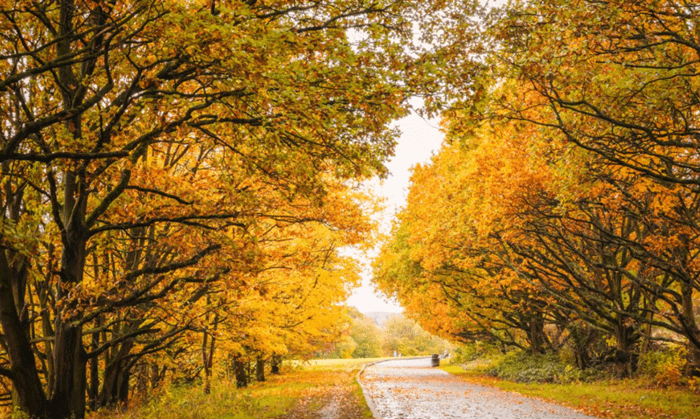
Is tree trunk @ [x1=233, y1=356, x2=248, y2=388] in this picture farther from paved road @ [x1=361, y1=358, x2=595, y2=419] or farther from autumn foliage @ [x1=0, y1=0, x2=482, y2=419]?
autumn foliage @ [x1=0, y1=0, x2=482, y2=419]

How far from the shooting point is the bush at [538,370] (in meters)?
20.0

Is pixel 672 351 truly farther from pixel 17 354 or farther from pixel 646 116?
pixel 17 354

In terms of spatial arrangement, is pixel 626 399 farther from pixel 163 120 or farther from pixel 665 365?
pixel 163 120

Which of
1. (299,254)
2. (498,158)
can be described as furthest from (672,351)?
(299,254)

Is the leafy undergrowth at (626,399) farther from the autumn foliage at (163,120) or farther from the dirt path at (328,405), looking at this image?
the autumn foliage at (163,120)

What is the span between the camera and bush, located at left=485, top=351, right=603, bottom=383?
1998 centimetres

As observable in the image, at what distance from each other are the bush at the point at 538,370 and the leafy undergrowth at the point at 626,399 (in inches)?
78.3

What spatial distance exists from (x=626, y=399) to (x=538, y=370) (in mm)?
10128

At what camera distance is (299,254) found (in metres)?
13.9

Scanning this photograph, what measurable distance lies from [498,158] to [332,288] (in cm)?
1054

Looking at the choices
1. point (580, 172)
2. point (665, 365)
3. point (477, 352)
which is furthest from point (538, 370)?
point (477, 352)

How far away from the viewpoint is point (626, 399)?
1317 cm

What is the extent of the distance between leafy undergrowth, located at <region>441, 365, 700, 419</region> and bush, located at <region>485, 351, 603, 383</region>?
1988 millimetres

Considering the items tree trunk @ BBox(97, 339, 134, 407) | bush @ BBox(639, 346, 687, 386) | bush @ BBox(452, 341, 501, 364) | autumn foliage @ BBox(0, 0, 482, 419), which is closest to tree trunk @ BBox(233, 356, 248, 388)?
tree trunk @ BBox(97, 339, 134, 407)
